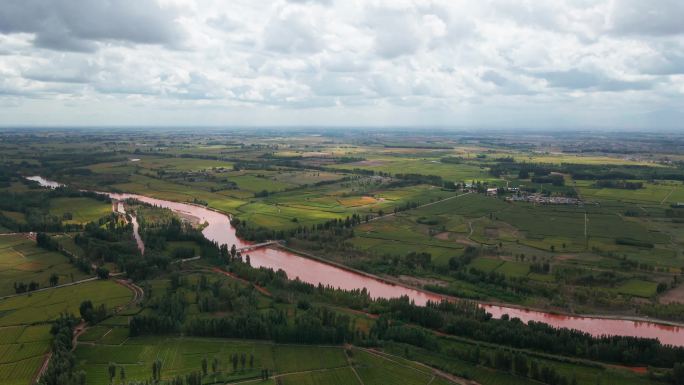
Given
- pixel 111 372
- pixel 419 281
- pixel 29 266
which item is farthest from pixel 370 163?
pixel 111 372

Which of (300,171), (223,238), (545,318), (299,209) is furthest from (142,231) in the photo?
(300,171)

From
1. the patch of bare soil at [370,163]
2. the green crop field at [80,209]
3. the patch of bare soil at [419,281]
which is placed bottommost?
the patch of bare soil at [419,281]

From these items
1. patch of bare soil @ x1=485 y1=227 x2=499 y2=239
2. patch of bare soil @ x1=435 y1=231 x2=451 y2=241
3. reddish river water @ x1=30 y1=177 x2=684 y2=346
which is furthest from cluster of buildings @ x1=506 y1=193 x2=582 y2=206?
reddish river water @ x1=30 y1=177 x2=684 y2=346

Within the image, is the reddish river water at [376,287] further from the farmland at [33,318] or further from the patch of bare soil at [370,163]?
the patch of bare soil at [370,163]

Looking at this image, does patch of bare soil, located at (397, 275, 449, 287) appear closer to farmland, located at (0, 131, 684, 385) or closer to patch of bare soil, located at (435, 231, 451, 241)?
farmland, located at (0, 131, 684, 385)

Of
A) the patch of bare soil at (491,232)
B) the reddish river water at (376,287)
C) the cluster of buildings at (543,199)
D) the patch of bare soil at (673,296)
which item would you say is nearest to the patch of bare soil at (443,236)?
the patch of bare soil at (491,232)

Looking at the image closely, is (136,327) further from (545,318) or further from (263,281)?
(545,318)

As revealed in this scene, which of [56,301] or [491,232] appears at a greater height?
[491,232]

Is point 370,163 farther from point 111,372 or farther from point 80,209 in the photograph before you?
point 111,372
